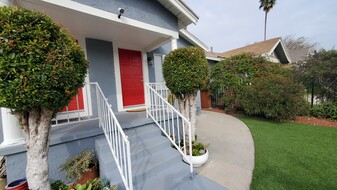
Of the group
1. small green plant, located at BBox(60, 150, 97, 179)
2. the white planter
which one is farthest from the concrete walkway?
small green plant, located at BBox(60, 150, 97, 179)

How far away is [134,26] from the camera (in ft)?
12.3

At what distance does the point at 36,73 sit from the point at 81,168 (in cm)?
169

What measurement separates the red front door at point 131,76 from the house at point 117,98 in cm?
4

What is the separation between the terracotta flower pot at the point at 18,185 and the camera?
1.98 metres

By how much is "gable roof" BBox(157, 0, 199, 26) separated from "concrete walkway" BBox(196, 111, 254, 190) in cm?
373

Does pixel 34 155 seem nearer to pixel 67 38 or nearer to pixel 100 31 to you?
pixel 67 38

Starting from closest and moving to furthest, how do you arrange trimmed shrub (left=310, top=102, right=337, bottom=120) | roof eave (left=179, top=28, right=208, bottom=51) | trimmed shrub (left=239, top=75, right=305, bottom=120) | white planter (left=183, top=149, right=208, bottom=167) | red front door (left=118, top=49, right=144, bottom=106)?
white planter (left=183, top=149, right=208, bottom=167) < red front door (left=118, top=49, right=144, bottom=106) < trimmed shrub (left=239, top=75, right=305, bottom=120) < trimmed shrub (left=310, top=102, right=337, bottom=120) < roof eave (left=179, top=28, right=208, bottom=51)

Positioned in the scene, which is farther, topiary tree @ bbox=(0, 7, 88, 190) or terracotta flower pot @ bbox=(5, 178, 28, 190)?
terracotta flower pot @ bbox=(5, 178, 28, 190)

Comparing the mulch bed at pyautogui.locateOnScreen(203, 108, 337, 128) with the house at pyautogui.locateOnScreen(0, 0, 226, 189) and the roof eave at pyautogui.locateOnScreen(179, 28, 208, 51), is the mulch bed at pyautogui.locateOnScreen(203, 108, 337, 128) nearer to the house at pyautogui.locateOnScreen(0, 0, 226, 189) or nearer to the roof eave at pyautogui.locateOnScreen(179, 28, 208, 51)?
the roof eave at pyautogui.locateOnScreen(179, 28, 208, 51)

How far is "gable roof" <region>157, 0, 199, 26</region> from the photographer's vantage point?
4180 mm

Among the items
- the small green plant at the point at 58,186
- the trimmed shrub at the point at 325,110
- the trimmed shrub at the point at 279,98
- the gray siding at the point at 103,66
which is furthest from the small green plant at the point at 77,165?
the trimmed shrub at the point at 325,110

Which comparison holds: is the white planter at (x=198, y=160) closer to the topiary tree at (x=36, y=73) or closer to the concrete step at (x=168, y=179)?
the concrete step at (x=168, y=179)

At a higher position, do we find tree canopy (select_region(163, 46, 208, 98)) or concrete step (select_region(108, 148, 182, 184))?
tree canopy (select_region(163, 46, 208, 98))

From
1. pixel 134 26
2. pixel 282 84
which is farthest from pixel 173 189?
pixel 282 84
